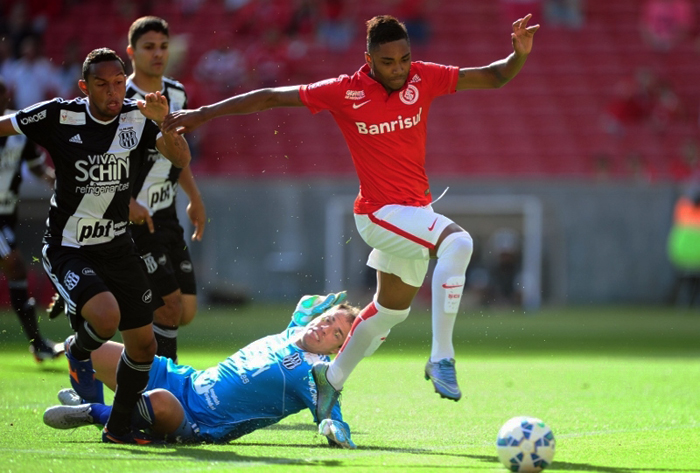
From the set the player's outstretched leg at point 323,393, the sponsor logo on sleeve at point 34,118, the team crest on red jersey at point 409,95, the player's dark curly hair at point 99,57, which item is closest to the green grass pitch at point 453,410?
the player's outstretched leg at point 323,393

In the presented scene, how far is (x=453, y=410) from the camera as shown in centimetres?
778

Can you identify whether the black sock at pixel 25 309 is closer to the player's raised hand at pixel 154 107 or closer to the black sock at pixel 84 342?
the black sock at pixel 84 342

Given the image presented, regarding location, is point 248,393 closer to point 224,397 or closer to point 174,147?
point 224,397

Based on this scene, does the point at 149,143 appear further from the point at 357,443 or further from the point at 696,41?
the point at 696,41

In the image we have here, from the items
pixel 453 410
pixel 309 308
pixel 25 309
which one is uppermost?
pixel 309 308

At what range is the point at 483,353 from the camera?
12609 mm

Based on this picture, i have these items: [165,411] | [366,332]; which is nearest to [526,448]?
[366,332]

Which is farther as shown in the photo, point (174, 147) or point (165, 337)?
point (165, 337)

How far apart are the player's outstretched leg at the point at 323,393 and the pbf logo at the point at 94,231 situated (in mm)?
1460

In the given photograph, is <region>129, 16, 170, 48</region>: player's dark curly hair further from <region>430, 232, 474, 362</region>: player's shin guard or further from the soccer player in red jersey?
<region>430, 232, 474, 362</region>: player's shin guard

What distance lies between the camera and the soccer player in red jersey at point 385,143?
6.30 m

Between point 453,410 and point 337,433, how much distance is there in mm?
2027

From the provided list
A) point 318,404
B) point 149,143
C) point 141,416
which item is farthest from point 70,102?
point 318,404

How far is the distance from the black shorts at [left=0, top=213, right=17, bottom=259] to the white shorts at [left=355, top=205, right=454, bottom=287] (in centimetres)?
479
